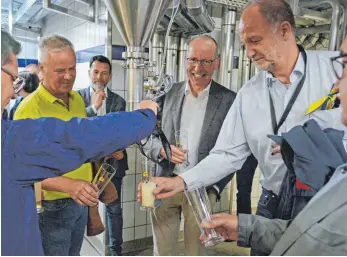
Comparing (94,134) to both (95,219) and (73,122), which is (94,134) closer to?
(73,122)

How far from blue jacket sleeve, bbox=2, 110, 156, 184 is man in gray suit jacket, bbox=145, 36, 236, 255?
0.90m

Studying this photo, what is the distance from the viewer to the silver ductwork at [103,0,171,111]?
3.47 ft

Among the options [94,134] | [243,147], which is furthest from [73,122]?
[243,147]

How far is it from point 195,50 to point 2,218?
151cm

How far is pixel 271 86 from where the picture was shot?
1.35 m

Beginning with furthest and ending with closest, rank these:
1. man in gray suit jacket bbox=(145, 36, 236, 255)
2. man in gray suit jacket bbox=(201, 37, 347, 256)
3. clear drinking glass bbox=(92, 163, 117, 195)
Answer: man in gray suit jacket bbox=(145, 36, 236, 255) → clear drinking glass bbox=(92, 163, 117, 195) → man in gray suit jacket bbox=(201, 37, 347, 256)

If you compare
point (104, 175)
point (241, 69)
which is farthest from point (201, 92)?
point (241, 69)

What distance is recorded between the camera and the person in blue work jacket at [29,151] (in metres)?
0.79

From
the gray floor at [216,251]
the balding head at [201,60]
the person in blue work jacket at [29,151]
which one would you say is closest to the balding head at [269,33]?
the balding head at [201,60]

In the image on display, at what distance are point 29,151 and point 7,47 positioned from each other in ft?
1.03

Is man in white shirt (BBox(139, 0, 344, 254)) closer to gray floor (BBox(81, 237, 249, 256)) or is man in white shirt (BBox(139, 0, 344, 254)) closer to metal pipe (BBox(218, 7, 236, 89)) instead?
metal pipe (BBox(218, 7, 236, 89))

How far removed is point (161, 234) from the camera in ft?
6.42

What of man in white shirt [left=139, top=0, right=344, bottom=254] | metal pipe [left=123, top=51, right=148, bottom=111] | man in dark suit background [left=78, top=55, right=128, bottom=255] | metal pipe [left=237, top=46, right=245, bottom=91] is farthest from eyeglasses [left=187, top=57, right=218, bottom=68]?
metal pipe [left=237, top=46, right=245, bottom=91]

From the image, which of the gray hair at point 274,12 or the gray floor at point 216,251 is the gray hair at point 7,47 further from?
the gray floor at point 216,251
